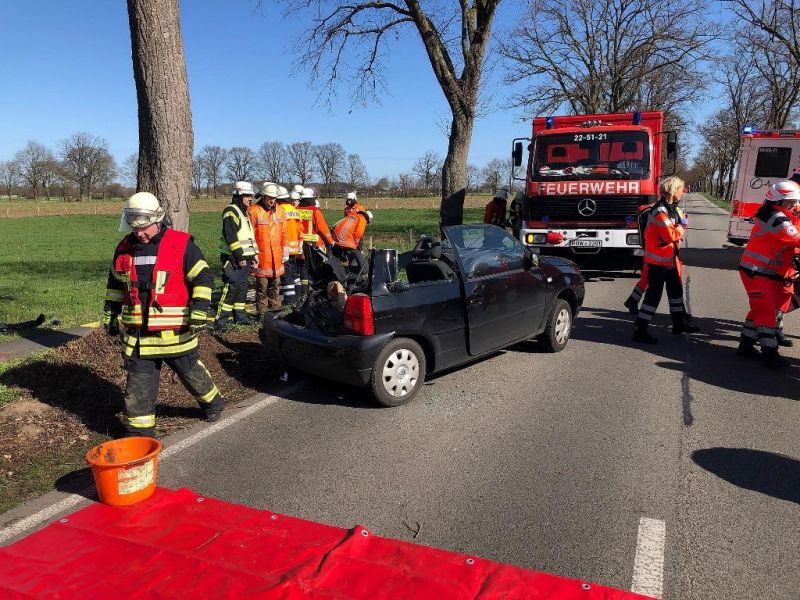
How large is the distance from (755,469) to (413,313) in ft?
9.17

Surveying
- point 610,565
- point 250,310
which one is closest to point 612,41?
point 250,310

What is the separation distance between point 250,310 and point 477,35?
9166 mm

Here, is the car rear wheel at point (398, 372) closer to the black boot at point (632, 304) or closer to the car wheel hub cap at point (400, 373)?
the car wheel hub cap at point (400, 373)

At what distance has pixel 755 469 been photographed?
13.3 ft

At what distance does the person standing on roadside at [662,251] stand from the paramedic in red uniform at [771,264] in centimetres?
93

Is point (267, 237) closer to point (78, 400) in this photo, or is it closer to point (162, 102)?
point (162, 102)

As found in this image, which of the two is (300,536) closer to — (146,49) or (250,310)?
(146,49)

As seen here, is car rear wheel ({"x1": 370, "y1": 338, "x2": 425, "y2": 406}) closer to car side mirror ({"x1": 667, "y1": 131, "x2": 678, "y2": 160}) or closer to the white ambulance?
car side mirror ({"x1": 667, "y1": 131, "x2": 678, "y2": 160})

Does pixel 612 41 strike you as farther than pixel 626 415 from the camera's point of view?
Yes

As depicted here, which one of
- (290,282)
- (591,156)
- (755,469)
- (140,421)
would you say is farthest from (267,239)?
(591,156)

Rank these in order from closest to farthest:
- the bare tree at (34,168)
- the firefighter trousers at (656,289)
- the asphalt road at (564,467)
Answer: the asphalt road at (564,467), the firefighter trousers at (656,289), the bare tree at (34,168)

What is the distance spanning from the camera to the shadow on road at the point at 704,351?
582 cm

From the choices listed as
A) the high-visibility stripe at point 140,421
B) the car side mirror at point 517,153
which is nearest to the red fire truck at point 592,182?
the car side mirror at point 517,153

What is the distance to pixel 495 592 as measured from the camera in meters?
2.72
